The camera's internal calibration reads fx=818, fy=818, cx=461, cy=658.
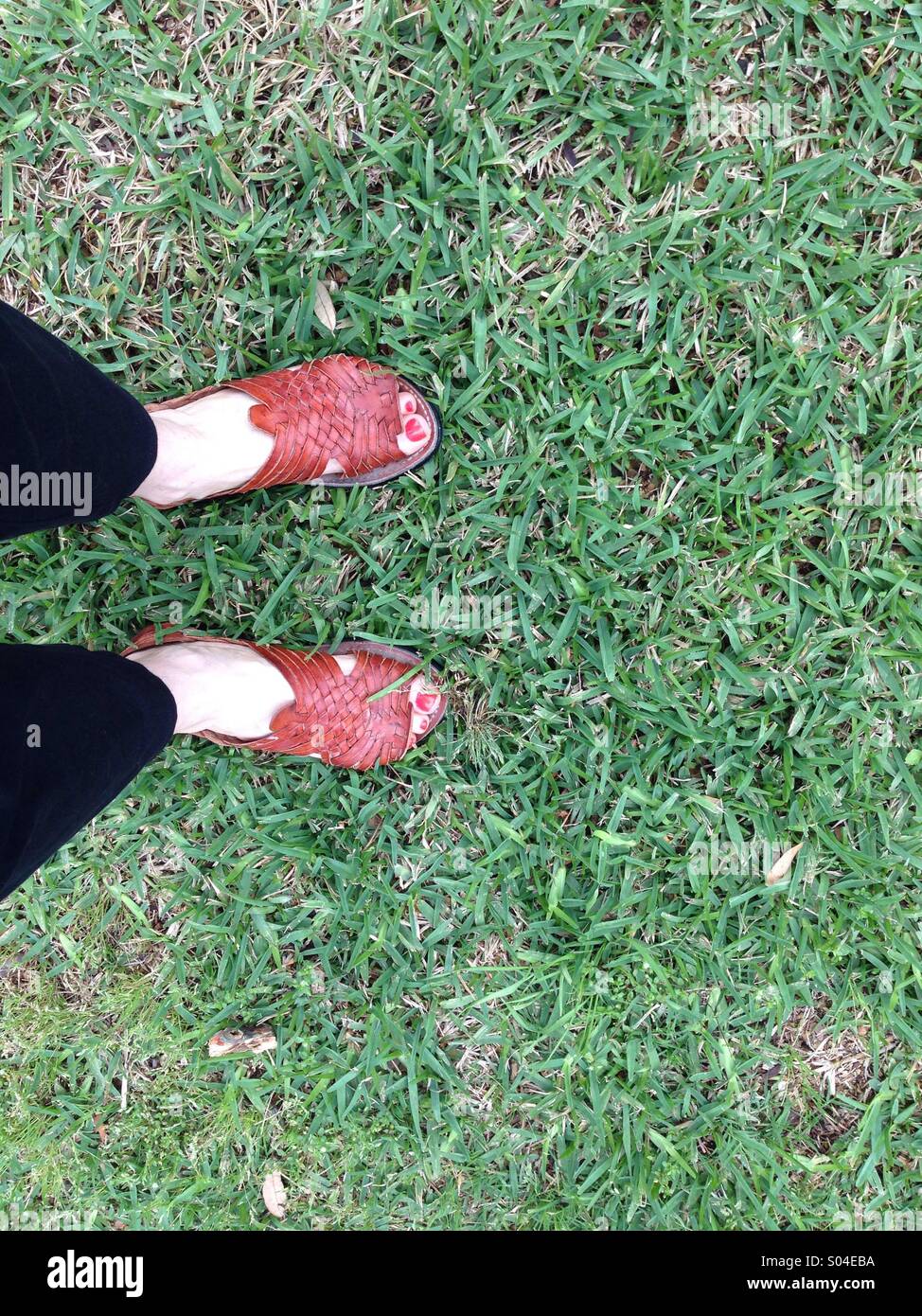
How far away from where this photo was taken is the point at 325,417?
1.95 meters

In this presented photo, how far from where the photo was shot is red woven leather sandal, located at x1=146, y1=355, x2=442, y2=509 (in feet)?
6.35

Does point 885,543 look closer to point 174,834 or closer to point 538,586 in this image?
point 538,586

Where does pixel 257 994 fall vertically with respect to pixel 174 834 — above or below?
below

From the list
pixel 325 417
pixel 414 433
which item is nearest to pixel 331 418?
pixel 325 417

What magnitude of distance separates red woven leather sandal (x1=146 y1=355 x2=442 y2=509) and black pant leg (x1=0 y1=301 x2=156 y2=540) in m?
0.38

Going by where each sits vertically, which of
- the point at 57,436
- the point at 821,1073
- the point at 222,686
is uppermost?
the point at 57,436

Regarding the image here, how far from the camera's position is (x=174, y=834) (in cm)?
212

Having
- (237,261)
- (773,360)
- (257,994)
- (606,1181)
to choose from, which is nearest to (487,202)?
(237,261)

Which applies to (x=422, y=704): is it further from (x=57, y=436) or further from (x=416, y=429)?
(x=57, y=436)

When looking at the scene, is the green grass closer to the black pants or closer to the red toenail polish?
the red toenail polish

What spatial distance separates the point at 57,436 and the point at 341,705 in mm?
879

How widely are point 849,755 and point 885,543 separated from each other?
534 millimetres
